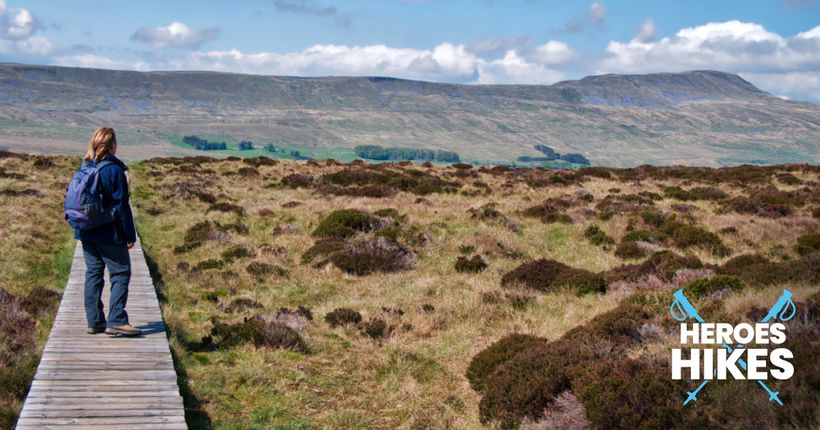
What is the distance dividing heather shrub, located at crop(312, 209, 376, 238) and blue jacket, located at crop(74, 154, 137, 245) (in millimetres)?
11519

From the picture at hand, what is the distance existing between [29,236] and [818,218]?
26.0 metres

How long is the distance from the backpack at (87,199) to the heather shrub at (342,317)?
526 cm

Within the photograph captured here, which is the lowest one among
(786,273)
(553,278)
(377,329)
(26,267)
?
(26,267)

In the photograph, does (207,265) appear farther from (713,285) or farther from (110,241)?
(713,285)

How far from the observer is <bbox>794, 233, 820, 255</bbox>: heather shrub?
16.8 metres

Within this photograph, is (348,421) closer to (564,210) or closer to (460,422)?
(460,422)

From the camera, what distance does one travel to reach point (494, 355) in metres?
10.1

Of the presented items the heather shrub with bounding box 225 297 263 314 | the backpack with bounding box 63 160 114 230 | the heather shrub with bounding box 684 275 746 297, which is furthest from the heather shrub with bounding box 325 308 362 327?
the heather shrub with bounding box 684 275 746 297

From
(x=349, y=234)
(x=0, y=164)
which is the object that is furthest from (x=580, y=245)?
(x=0, y=164)

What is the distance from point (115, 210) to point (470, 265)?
397 inches

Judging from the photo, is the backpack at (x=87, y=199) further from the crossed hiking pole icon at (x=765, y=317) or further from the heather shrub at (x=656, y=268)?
the heather shrub at (x=656, y=268)

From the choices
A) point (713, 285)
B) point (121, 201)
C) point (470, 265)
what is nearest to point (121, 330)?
point (121, 201)

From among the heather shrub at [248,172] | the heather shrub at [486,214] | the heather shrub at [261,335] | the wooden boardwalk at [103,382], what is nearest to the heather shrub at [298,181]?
the heather shrub at [248,172]

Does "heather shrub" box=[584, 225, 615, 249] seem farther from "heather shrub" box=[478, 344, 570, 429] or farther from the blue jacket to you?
the blue jacket
